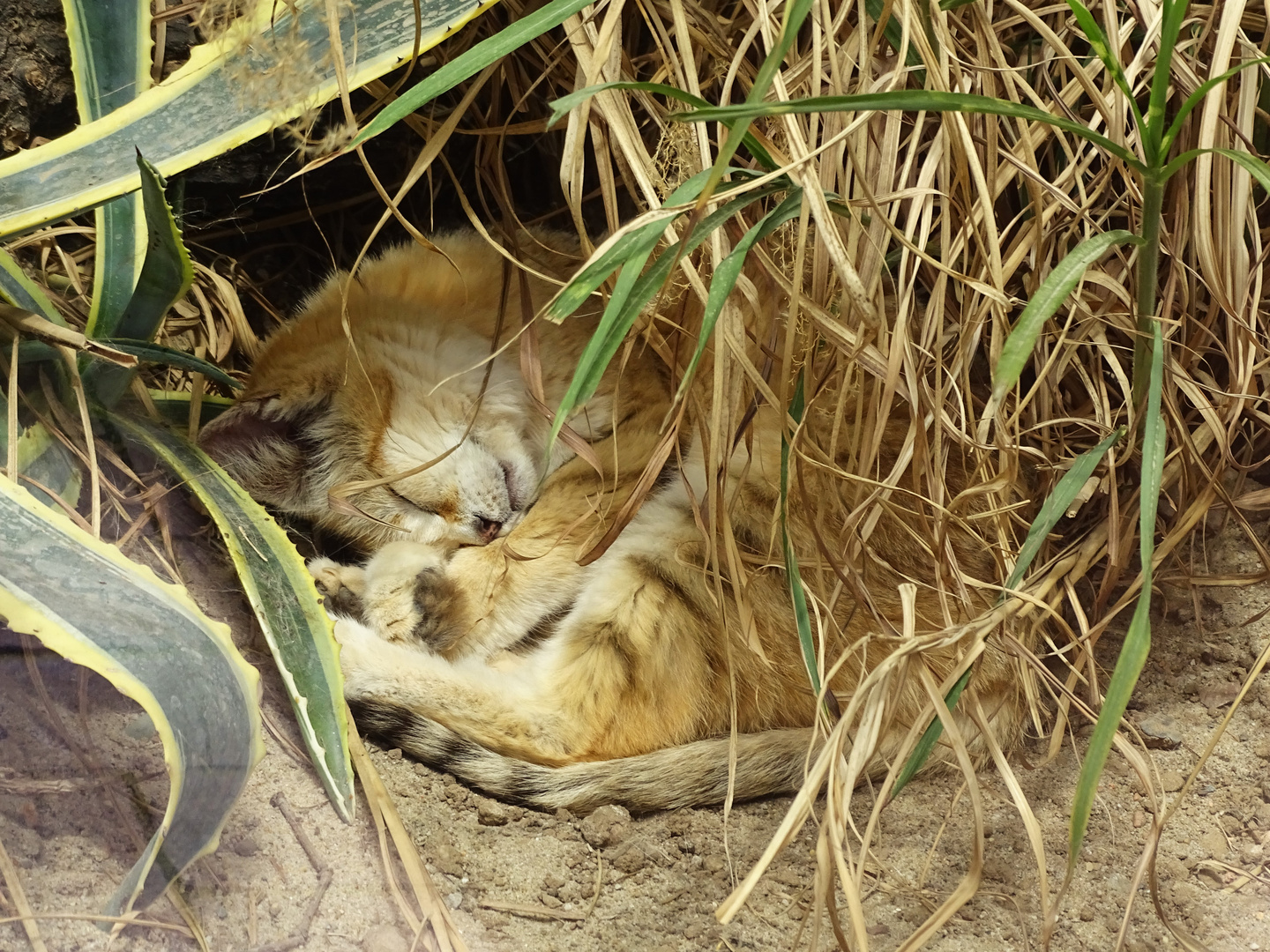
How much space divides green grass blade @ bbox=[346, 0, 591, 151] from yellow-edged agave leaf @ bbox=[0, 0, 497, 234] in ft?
0.77

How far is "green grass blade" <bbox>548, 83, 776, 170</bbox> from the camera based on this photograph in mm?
811

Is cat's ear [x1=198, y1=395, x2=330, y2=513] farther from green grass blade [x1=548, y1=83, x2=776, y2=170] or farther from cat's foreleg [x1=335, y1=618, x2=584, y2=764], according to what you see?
green grass blade [x1=548, y1=83, x2=776, y2=170]

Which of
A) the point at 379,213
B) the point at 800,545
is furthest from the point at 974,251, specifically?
the point at 379,213

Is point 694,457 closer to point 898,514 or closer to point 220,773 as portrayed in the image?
point 898,514

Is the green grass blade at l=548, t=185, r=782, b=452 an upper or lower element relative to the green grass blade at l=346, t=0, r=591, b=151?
lower

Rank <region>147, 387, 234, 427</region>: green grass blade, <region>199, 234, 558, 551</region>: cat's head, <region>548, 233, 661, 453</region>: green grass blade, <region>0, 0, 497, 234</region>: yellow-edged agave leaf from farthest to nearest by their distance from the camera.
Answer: <region>199, 234, 558, 551</region>: cat's head
<region>147, 387, 234, 427</region>: green grass blade
<region>0, 0, 497, 234</region>: yellow-edged agave leaf
<region>548, 233, 661, 453</region>: green grass blade

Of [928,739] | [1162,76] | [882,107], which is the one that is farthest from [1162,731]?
[882,107]

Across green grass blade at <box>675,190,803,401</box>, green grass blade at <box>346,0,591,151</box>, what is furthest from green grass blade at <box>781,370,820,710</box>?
green grass blade at <box>346,0,591,151</box>

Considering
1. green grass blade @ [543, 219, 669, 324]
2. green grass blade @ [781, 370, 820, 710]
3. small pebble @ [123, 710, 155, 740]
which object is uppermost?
green grass blade @ [543, 219, 669, 324]

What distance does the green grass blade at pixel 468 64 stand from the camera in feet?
2.85

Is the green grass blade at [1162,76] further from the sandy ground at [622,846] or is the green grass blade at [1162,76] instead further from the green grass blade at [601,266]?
the sandy ground at [622,846]

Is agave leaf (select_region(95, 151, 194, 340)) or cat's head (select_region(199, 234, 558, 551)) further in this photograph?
cat's head (select_region(199, 234, 558, 551))

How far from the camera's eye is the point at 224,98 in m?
1.15

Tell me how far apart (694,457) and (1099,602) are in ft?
2.05
